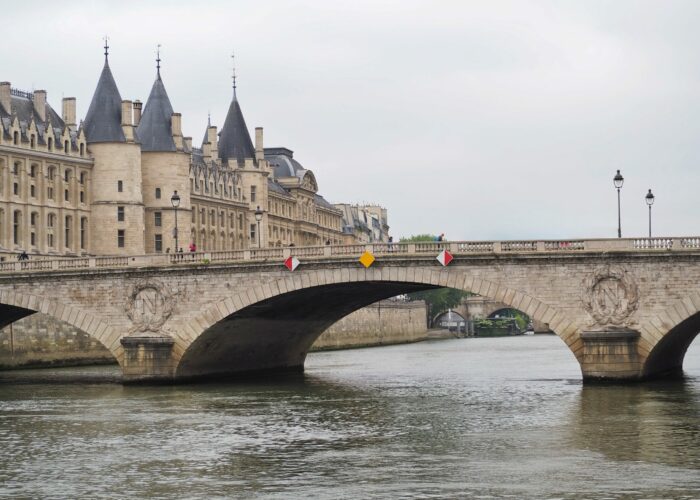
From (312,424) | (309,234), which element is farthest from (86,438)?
(309,234)

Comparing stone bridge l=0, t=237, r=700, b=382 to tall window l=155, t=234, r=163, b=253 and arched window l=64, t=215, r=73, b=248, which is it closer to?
arched window l=64, t=215, r=73, b=248

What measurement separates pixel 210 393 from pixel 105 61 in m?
56.1

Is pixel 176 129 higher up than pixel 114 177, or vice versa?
pixel 176 129

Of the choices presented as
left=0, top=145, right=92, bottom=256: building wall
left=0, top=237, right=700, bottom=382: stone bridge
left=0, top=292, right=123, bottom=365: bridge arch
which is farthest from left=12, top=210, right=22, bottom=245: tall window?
left=0, top=292, right=123, bottom=365: bridge arch

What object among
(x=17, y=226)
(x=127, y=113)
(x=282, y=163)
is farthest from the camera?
(x=282, y=163)

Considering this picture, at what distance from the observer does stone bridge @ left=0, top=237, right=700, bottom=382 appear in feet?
191

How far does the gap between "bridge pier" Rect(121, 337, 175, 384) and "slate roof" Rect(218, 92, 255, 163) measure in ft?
265

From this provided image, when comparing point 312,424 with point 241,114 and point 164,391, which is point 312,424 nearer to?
point 164,391

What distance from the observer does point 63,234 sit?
374 feet

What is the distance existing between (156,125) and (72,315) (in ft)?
169

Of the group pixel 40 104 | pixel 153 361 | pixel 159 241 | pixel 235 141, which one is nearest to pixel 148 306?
pixel 153 361

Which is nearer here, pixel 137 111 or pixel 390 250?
pixel 390 250

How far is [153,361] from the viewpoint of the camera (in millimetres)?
67000

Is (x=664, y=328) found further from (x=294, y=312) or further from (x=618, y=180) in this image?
(x=294, y=312)
